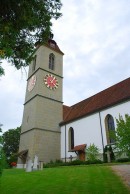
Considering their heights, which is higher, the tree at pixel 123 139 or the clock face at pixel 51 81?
the clock face at pixel 51 81

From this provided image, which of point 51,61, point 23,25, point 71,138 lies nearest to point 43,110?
point 71,138

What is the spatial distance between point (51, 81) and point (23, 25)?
25.0 meters

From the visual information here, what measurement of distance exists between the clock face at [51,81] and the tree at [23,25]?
904 inches

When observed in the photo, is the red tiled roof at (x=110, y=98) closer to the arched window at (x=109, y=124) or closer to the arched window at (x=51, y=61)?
the arched window at (x=109, y=124)

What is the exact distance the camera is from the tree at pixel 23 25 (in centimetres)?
692

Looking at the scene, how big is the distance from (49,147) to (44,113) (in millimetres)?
5209

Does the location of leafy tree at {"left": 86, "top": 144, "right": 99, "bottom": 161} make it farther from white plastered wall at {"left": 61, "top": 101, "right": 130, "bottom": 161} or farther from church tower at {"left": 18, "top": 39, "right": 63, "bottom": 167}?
church tower at {"left": 18, "top": 39, "right": 63, "bottom": 167}

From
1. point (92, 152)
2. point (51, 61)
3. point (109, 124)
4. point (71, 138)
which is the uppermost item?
point (51, 61)

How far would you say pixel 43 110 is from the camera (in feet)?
97.3

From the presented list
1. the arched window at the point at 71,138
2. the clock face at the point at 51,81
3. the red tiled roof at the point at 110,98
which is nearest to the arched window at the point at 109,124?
the red tiled roof at the point at 110,98

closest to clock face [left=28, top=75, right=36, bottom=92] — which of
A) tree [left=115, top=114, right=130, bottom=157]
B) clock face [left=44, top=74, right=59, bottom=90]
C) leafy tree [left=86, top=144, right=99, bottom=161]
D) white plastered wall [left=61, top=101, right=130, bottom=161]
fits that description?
clock face [left=44, top=74, right=59, bottom=90]

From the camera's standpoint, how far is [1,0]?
22.4ft

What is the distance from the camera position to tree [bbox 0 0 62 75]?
6920mm

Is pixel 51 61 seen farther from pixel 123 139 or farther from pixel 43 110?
pixel 123 139
